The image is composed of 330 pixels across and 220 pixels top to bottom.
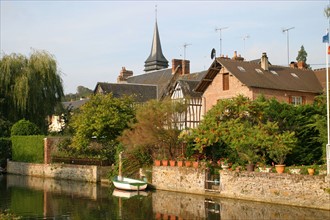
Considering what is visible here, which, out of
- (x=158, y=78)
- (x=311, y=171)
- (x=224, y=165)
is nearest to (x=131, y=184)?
(x=224, y=165)

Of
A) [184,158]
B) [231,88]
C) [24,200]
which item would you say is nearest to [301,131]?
[184,158]

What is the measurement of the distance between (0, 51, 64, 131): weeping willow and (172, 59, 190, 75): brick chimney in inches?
543

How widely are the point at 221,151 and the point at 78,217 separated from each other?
436 inches

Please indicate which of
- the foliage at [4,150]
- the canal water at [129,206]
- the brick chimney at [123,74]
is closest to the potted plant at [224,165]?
the canal water at [129,206]

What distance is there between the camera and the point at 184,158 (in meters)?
27.8

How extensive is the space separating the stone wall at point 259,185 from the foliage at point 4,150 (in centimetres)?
1949

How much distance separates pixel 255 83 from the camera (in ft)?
109

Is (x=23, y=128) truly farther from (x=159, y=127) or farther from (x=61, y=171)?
(x=159, y=127)

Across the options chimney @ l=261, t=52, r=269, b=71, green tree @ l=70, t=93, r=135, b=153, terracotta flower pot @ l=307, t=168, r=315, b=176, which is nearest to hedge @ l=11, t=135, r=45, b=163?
green tree @ l=70, t=93, r=135, b=153

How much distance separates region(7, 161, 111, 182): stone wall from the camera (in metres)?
31.6

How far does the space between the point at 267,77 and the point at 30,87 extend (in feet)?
64.2

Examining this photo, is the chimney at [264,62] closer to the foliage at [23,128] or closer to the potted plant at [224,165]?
the potted plant at [224,165]

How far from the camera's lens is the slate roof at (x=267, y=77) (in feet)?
110

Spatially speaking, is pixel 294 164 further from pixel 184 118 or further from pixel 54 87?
pixel 54 87
